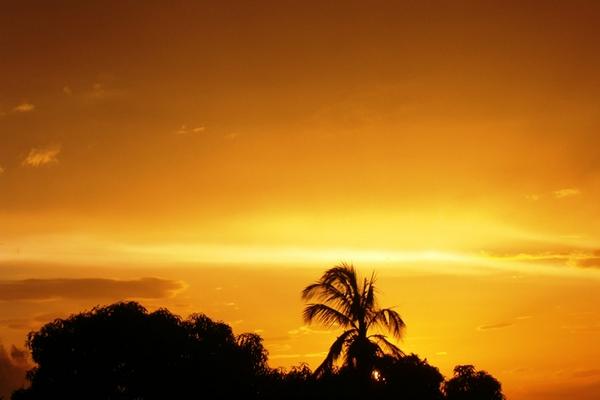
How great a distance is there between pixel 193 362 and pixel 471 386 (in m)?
16.5

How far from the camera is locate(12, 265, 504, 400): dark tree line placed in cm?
2855

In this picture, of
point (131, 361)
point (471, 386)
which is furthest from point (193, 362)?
point (471, 386)

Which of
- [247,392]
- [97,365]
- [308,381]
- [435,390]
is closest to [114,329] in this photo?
[97,365]

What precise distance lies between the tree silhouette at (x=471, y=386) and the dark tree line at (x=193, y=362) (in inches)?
177

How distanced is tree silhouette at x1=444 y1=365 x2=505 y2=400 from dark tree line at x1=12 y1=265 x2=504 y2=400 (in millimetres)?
4490

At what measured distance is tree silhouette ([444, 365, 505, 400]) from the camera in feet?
121

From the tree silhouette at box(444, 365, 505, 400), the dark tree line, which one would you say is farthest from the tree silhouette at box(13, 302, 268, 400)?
the tree silhouette at box(444, 365, 505, 400)

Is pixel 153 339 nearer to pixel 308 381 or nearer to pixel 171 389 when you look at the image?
pixel 171 389

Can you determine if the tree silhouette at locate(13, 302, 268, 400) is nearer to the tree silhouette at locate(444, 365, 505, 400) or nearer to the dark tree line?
the dark tree line

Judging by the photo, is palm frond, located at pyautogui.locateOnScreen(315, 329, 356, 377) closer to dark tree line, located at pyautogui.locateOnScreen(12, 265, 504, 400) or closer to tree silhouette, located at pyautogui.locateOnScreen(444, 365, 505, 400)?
dark tree line, located at pyautogui.locateOnScreen(12, 265, 504, 400)

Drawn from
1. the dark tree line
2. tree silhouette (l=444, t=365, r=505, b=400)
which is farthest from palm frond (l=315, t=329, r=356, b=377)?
tree silhouette (l=444, t=365, r=505, b=400)

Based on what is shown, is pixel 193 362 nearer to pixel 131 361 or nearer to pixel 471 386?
pixel 131 361

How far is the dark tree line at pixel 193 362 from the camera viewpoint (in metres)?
28.5

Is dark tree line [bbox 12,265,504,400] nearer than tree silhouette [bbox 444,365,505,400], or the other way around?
dark tree line [bbox 12,265,504,400]
